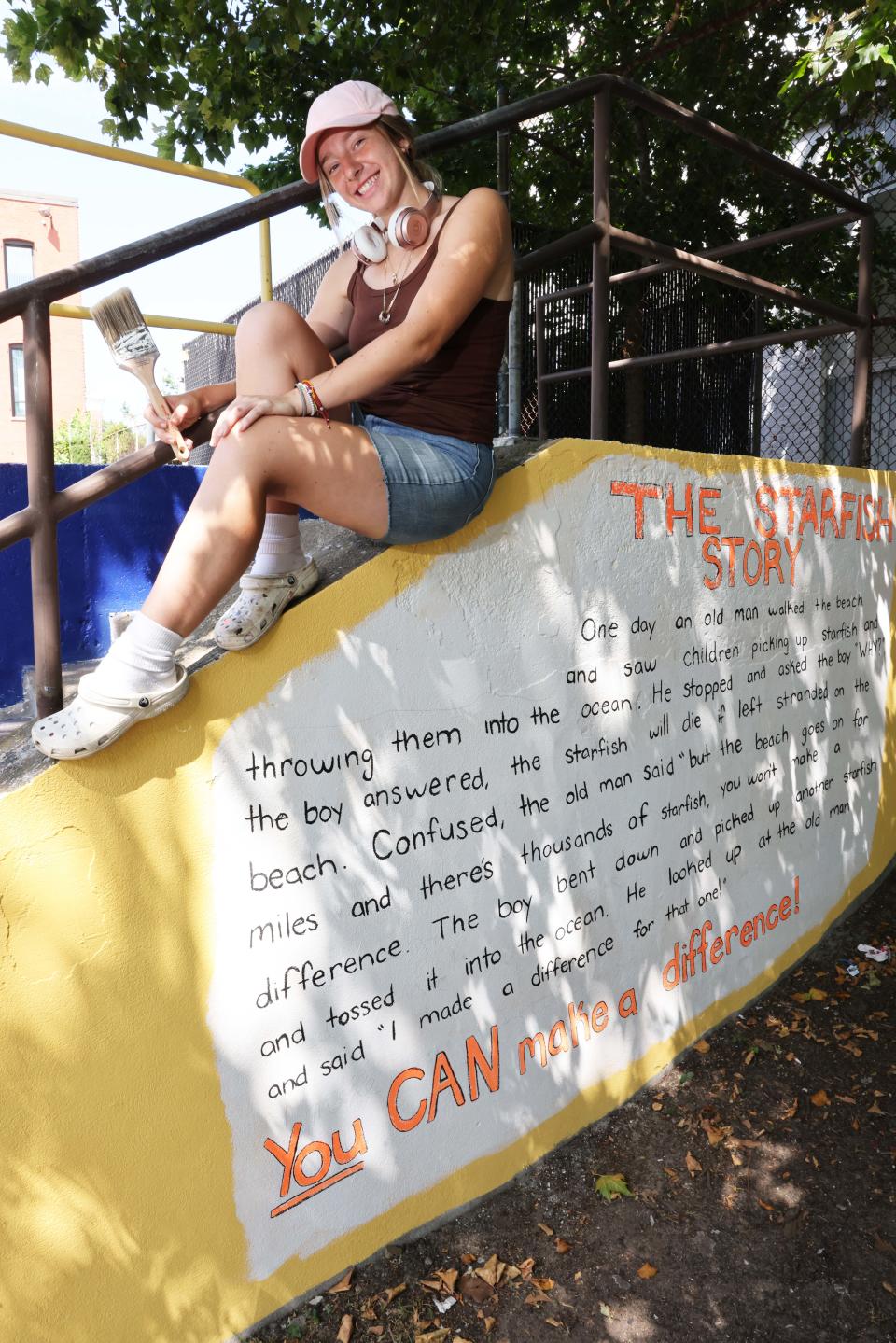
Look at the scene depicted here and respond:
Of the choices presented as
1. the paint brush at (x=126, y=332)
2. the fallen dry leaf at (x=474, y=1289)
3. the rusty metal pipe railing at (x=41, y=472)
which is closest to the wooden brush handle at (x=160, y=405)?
the paint brush at (x=126, y=332)

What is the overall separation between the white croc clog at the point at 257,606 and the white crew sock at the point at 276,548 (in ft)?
0.05

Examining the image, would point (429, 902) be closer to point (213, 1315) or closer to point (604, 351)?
point (213, 1315)

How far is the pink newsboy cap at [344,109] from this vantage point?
203cm

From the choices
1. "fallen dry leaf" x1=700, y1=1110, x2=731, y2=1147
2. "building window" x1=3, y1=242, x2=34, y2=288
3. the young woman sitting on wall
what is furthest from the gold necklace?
"building window" x1=3, y1=242, x2=34, y2=288

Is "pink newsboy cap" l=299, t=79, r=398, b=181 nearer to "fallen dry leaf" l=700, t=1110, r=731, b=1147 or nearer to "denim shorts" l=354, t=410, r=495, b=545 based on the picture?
"denim shorts" l=354, t=410, r=495, b=545

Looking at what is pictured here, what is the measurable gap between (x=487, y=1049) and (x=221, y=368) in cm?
1353

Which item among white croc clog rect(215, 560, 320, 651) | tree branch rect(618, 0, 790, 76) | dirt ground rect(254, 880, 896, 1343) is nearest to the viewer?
white croc clog rect(215, 560, 320, 651)

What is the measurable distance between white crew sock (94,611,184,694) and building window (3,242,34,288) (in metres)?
29.9

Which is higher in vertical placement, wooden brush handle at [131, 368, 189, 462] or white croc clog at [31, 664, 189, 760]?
wooden brush handle at [131, 368, 189, 462]

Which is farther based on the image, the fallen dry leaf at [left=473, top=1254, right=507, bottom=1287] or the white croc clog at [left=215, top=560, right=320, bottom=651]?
the fallen dry leaf at [left=473, top=1254, right=507, bottom=1287]

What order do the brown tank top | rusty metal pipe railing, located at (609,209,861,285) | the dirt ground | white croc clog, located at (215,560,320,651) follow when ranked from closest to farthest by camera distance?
1. white croc clog, located at (215,560,320,651)
2. the brown tank top
3. the dirt ground
4. rusty metal pipe railing, located at (609,209,861,285)

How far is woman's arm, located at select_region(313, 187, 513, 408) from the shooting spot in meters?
1.96

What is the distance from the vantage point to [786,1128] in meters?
3.04

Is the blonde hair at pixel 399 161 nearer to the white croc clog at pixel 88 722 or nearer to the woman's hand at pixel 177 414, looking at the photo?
the woman's hand at pixel 177 414
